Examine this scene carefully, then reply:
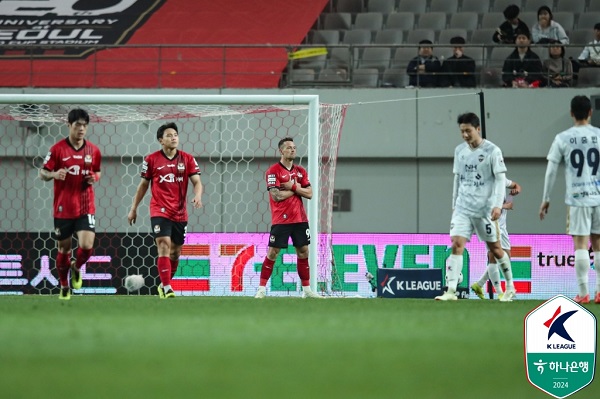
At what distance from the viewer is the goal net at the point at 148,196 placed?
13.0 metres

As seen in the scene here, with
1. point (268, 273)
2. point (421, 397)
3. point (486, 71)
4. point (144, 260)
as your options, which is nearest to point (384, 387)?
point (421, 397)

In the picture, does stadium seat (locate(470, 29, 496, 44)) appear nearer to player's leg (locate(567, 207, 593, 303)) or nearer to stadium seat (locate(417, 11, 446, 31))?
stadium seat (locate(417, 11, 446, 31))

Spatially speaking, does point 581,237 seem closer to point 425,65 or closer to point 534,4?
point 425,65

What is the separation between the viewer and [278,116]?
16094 millimetres

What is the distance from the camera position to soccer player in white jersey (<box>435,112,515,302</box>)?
9594 millimetres

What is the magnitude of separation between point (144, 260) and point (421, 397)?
32.9ft

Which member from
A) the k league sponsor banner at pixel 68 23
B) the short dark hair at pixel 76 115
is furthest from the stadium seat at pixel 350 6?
the short dark hair at pixel 76 115

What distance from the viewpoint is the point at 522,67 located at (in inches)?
651

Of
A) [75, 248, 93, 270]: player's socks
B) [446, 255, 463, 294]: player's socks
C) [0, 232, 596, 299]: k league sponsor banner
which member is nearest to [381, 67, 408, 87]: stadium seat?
[0, 232, 596, 299]: k league sponsor banner

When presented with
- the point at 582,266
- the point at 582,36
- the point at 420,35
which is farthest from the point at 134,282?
the point at 582,36

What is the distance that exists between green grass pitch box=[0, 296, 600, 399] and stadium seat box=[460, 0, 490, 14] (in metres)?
12.3

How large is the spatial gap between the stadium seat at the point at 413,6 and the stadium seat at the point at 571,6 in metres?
2.37

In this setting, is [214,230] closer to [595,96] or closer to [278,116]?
[278,116]

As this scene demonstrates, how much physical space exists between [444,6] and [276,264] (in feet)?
25.9
